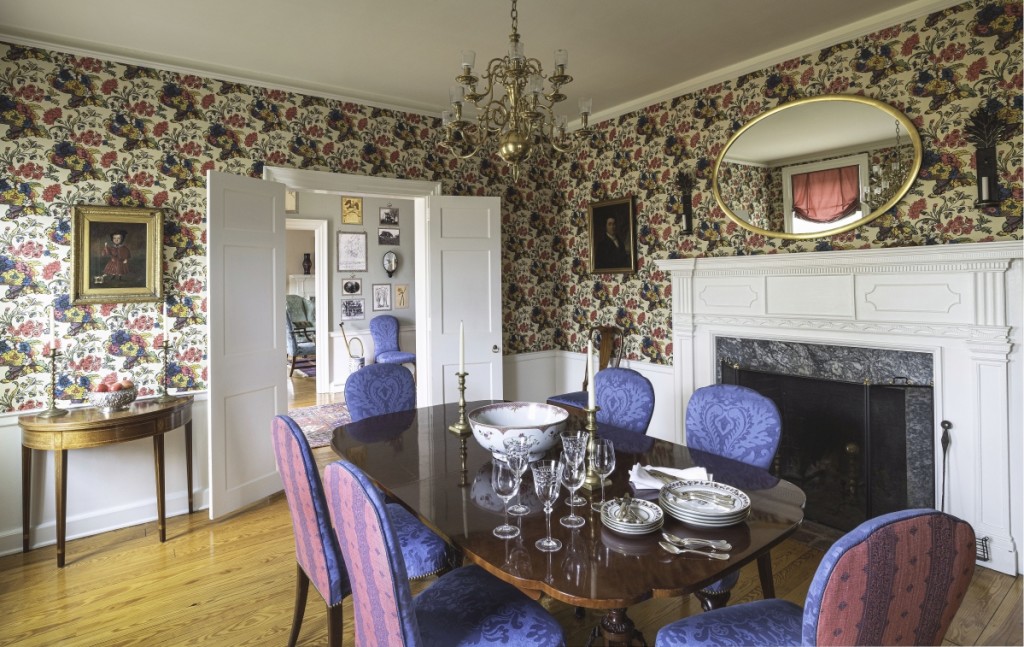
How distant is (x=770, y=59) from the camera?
3281 millimetres

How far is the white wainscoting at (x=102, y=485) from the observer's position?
9.77ft

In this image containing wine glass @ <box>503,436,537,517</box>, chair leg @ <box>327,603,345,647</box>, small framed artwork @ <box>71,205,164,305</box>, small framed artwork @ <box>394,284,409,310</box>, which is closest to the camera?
wine glass @ <box>503,436,537,517</box>

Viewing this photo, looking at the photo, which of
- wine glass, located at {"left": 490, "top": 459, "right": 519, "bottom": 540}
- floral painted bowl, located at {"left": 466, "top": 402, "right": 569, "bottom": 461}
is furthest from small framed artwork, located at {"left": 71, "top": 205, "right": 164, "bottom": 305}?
wine glass, located at {"left": 490, "top": 459, "right": 519, "bottom": 540}

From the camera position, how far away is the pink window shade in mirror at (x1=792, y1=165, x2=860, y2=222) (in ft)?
→ 9.84

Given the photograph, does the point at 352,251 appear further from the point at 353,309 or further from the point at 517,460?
the point at 517,460

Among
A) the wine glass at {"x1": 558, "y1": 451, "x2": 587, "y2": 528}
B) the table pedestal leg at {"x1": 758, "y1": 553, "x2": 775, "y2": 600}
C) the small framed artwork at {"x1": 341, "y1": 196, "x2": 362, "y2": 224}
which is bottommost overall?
the table pedestal leg at {"x1": 758, "y1": 553, "x2": 775, "y2": 600}

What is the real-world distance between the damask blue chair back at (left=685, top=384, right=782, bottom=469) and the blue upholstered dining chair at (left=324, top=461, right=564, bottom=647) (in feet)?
3.39

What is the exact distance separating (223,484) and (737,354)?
3.22 m

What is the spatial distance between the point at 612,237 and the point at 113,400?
341 cm

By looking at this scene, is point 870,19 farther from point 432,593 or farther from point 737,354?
point 432,593

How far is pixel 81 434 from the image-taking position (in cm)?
276

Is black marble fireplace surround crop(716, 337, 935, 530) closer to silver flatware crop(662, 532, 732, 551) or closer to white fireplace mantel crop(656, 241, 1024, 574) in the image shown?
white fireplace mantel crop(656, 241, 1024, 574)

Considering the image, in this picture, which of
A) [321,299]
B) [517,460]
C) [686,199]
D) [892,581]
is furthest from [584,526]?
[321,299]

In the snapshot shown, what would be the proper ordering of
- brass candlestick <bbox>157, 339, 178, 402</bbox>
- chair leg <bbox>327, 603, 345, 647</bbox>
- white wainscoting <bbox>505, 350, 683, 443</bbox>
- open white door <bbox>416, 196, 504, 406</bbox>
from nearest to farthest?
chair leg <bbox>327, 603, 345, 647</bbox>
brass candlestick <bbox>157, 339, 178, 402</bbox>
open white door <bbox>416, 196, 504, 406</bbox>
white wainscoting <bbox>505, 350, 683, 443</bbox>
